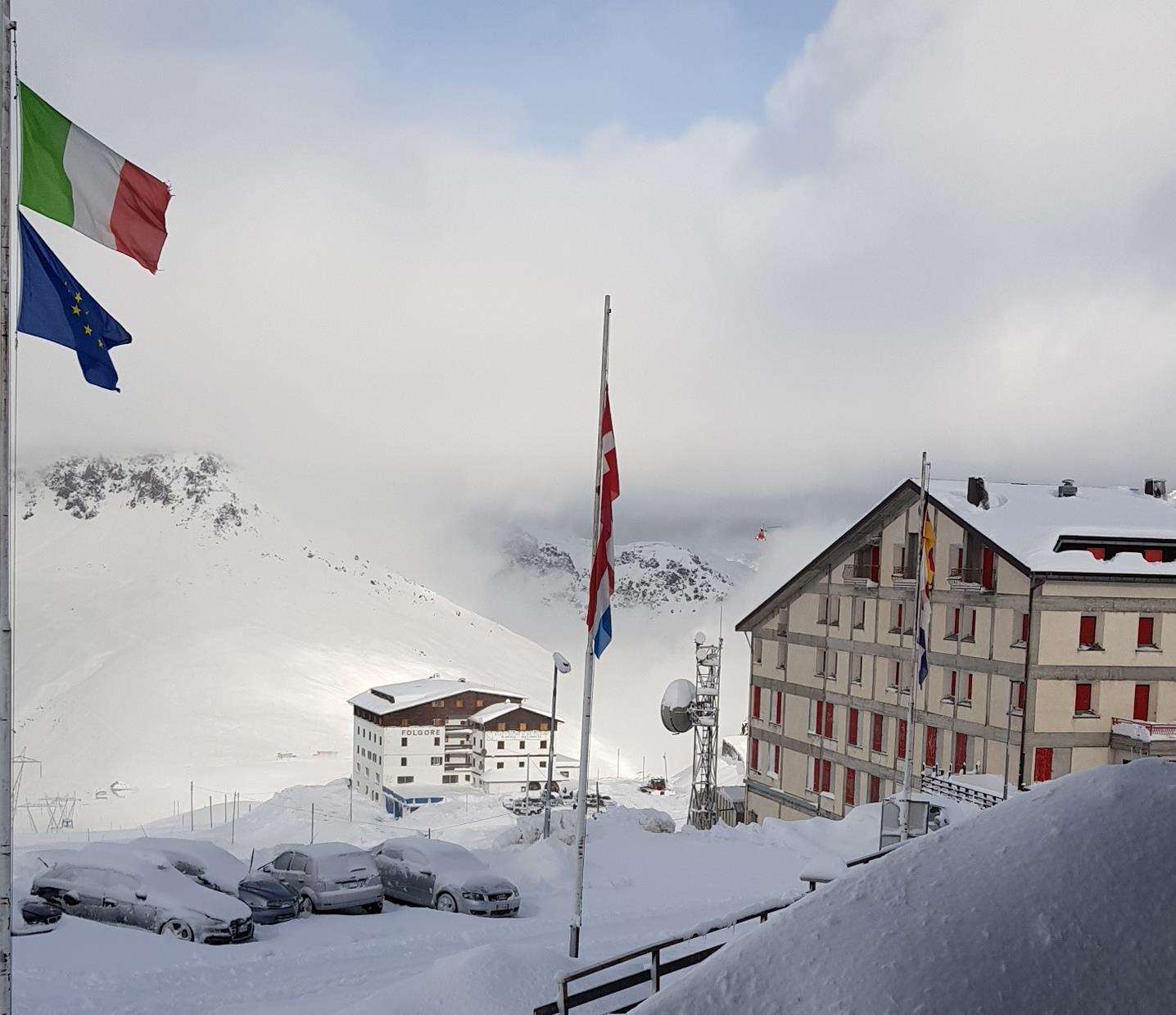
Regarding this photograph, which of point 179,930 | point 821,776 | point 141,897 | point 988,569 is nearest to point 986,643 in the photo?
point 988,569

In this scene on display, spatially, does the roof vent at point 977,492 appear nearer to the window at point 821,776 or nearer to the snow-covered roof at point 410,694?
the window at point 821,776

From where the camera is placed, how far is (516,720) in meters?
106

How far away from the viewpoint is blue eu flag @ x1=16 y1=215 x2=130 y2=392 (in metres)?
9.07

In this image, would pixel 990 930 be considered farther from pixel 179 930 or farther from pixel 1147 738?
pixel 1147 738

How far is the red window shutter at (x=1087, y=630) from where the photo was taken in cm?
3578

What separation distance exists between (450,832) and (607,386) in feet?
206

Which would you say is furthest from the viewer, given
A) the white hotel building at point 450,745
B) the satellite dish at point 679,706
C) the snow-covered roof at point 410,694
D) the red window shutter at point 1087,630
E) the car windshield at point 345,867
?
the snow-covered roof at point 410,694

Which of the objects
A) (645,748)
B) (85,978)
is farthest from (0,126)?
(645,748)

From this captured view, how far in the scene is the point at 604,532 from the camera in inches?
658

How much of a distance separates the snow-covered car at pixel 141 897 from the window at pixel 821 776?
3204cm

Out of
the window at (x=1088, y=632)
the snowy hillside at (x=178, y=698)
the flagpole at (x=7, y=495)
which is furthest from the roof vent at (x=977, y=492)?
the snowy hillside at (x=178, y=698)

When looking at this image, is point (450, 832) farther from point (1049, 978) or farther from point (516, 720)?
point (1049, 978)

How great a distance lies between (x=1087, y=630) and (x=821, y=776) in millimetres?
14282

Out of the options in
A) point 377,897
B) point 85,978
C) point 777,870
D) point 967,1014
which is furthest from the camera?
point 777,870
